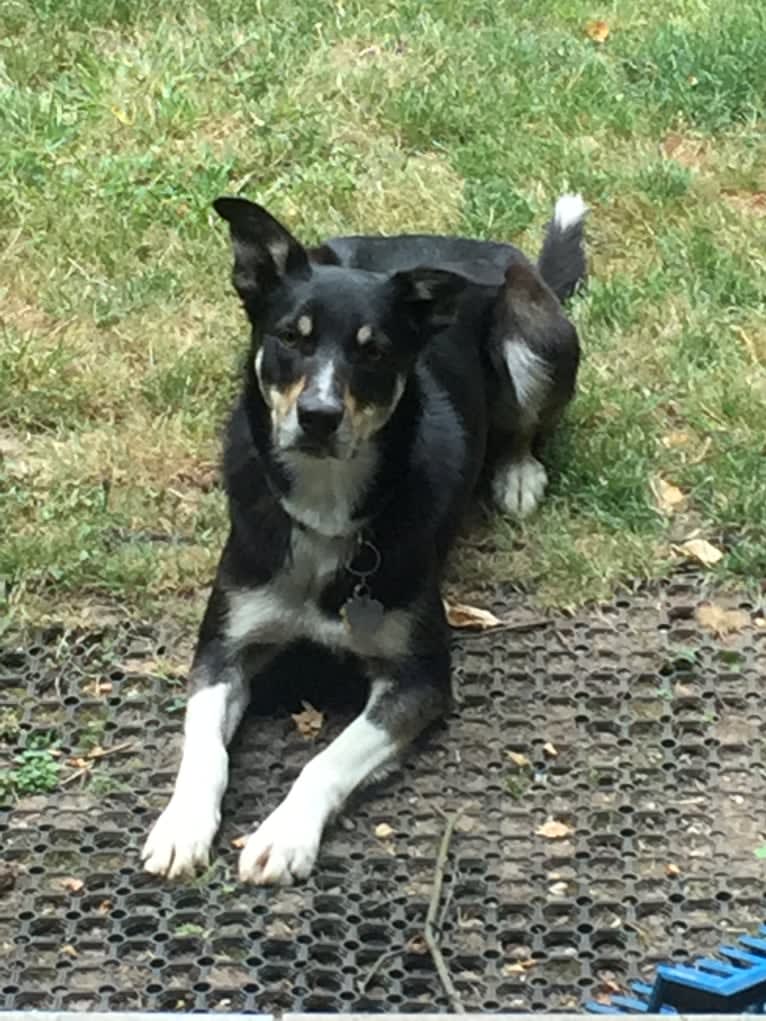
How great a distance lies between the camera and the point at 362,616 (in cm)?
400

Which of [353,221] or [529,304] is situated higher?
[529,304]

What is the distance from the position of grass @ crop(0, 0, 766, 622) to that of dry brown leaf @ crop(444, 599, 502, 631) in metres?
0.17

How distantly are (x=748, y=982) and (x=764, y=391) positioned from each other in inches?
106

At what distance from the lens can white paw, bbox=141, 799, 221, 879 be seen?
11.7 ft

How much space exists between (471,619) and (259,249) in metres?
1.10

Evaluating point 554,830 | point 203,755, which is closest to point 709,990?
point 554,830

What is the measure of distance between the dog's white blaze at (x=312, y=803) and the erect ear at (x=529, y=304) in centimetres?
145

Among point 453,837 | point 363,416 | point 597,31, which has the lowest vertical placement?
point 453,837

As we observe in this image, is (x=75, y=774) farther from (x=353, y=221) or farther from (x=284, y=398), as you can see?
(x=353, y=221)

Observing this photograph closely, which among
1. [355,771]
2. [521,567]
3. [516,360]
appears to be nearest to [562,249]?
[516,360]

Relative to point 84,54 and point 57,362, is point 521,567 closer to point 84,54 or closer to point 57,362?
point 57,362

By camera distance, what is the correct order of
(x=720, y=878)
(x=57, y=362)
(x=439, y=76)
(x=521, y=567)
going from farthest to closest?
1. (x=439, y=76)
2. (x=57, y=362)
3. (x=521, y=567)
4. (x=720, y=878)

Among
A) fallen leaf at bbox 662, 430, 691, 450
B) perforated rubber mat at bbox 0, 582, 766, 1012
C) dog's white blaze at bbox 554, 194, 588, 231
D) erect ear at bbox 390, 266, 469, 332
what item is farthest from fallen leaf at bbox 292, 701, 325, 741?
dog's white blaze at bbox 554, 194, 588, 231

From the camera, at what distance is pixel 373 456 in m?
3.98
